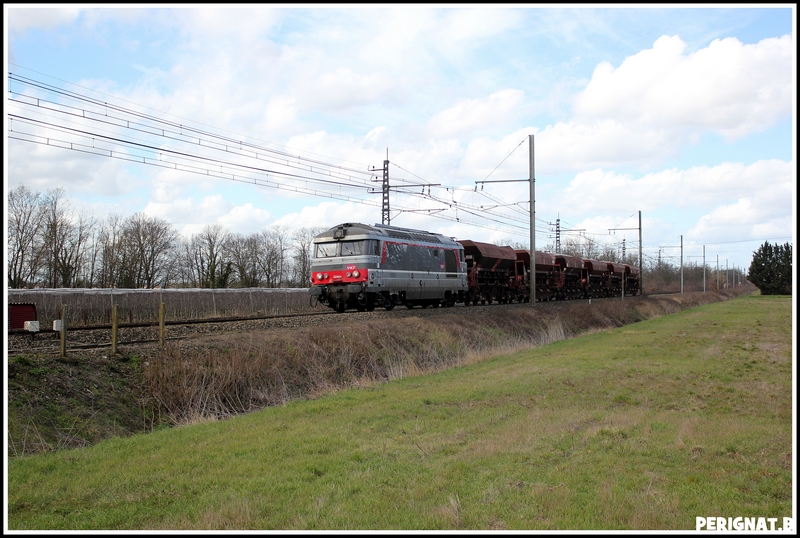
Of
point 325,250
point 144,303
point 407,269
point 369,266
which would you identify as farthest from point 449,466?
point 144,303

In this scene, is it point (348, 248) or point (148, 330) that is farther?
point (348, 248)

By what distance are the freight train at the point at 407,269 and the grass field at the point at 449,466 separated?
9889mm

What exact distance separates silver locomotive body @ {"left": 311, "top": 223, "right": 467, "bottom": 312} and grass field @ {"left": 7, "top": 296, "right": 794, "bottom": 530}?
9.68 metres

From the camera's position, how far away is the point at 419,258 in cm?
2516

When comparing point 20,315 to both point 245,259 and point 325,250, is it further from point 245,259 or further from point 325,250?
point 245,259

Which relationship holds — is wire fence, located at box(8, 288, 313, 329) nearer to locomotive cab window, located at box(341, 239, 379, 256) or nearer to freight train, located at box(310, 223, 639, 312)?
freight train, located at box(310, 223, 639, 312)

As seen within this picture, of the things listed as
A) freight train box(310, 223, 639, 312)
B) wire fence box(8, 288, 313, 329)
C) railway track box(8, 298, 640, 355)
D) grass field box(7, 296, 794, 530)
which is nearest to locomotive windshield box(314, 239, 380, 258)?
freight train box(310, 223, 639, 312)

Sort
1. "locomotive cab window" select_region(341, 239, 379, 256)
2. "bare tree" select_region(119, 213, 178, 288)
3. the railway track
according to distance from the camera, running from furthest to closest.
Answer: "bare tree" select_region(119, 213, 178, 288) < "locomotive cab window" select_region(341, 239, 379, 256) < the railway track

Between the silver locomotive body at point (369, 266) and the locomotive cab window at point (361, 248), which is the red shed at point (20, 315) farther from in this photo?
the locomotive cab window at point (361, 248)

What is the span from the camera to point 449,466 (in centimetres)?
695

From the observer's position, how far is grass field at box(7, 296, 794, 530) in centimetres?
555

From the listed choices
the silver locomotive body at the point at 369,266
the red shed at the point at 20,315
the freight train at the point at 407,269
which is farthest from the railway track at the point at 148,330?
the freight train at the point at 407,269

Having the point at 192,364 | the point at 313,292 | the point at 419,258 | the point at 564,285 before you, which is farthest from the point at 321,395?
the point at 564,285

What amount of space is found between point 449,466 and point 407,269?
1739 cm
